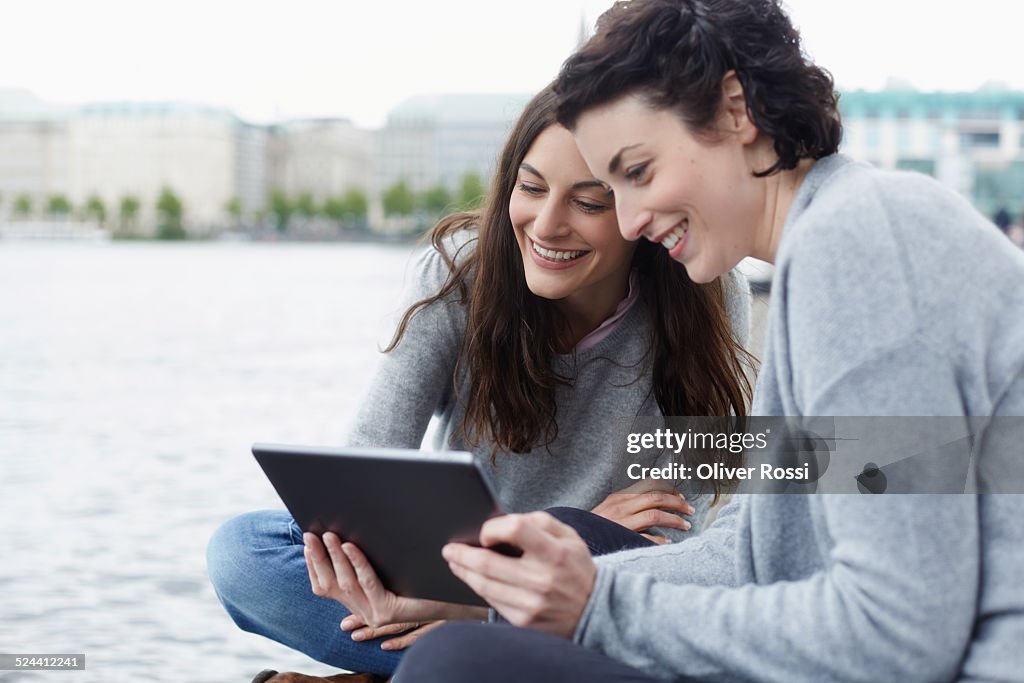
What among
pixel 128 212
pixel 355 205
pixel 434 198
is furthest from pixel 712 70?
pixel 128 212

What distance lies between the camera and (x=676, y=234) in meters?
1.12

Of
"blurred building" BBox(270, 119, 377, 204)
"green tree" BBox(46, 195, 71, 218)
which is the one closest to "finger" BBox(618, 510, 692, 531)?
"green tree" BBox(46, 195, 71, 218)

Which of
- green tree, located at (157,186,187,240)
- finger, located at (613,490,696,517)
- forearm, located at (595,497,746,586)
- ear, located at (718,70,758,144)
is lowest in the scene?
green tree, located at (157,186,187,240)

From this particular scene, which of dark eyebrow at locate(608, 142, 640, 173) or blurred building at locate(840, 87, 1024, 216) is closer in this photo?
dark eyebrow at locate(608, 142, 640, 173)

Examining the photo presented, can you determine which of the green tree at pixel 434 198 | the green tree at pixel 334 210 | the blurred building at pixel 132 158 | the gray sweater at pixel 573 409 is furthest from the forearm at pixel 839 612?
the blurred building at pixel 132 158

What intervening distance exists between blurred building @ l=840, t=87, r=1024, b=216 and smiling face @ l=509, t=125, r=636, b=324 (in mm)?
35895

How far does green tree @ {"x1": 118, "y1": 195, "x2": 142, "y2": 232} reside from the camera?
6500 centimetres

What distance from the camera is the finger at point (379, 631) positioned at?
1.60m

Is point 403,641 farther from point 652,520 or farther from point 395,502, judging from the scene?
point 395,502

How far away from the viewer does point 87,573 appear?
3092 mm

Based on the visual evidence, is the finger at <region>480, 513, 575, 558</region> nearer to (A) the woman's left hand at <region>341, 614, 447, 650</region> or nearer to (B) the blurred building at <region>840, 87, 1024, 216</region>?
(A) the woman's left hand at <region>341, 614, 447, 650</region>

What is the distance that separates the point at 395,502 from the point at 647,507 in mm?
766

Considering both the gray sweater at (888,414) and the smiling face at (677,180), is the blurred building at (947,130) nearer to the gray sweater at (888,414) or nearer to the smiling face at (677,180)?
the smiling face at (677,180)

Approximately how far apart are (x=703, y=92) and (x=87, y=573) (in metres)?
2.53
